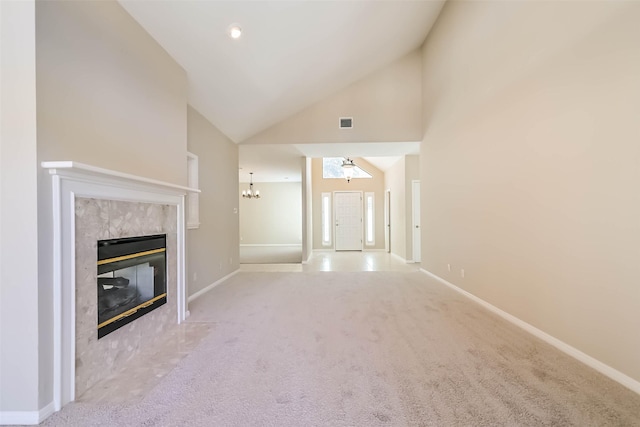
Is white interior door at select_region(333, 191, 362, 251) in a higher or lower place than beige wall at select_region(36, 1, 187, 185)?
lower

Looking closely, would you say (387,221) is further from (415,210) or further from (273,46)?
(273,46)

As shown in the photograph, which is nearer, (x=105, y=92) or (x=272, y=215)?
(x=105, y=92)

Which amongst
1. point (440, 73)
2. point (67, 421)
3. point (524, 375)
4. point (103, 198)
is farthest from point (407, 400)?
point (440, 73)

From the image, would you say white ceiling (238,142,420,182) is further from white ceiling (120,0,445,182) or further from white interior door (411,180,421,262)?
white interior door (411,180,421,262)


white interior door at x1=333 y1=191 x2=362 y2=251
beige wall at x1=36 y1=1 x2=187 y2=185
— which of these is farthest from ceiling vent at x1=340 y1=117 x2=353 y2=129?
white interior door at x1=333 y1=191 x2=362 y2=251

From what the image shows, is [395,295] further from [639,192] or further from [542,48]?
[542,48]

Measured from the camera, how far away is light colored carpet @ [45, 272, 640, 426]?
1604mm

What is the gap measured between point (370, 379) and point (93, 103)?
269 cm

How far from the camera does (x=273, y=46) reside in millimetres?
3434

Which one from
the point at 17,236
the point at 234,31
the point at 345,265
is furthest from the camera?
the point at 345,265

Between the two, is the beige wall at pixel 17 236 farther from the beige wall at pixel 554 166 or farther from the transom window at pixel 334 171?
the transom window at pixel 334 171

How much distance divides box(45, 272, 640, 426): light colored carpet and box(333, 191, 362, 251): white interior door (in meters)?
6.30

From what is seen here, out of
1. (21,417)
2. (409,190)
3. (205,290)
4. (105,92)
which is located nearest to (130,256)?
(21,417)

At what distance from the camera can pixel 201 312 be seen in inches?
135
